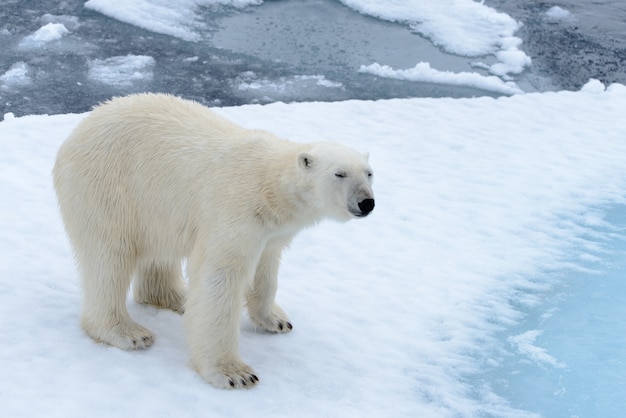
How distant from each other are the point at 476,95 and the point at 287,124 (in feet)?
8.14

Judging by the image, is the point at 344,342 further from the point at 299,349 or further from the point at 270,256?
the point at 270,256

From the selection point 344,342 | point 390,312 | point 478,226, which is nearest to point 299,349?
point 344,342

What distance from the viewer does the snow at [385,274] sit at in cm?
361

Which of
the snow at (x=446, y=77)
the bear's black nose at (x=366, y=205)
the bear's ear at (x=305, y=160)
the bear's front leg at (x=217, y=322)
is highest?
the bear's ear at (x=305, y=160)

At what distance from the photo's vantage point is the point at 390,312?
451cm

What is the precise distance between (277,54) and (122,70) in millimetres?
1747

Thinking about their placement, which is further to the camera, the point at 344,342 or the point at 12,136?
the point at 12,136

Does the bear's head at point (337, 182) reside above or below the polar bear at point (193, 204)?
above

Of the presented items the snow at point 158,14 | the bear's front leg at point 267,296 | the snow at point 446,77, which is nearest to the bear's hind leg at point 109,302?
the bear's front leg at point 267,296

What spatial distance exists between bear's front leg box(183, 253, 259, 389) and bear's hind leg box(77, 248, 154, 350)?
33 centimetres

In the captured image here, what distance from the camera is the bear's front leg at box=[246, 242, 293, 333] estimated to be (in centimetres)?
394

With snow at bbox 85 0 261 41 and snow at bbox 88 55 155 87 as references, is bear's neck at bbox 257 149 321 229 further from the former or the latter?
snow at bbox 85 0 261 41

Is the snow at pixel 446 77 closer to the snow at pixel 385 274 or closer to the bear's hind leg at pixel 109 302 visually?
the snow at pixel 385 274

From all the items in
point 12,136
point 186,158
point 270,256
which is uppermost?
point 186,158
